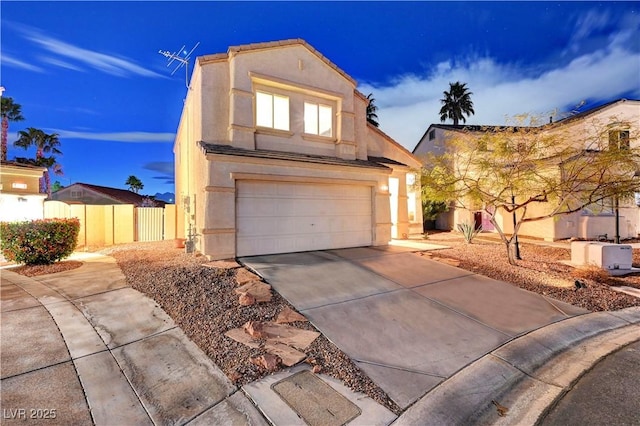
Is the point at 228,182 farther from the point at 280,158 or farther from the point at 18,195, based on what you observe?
the point at 18,195

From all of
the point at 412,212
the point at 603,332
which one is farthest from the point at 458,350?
the point at 412,212

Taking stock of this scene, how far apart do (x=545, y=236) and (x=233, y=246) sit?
16251 millimetres

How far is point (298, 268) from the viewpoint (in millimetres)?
7762

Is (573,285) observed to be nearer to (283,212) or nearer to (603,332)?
(603,332)

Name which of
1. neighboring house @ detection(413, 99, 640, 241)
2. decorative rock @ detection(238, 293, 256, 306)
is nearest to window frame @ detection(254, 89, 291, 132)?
decorative rock @ detection(238, 293, 256, 306)

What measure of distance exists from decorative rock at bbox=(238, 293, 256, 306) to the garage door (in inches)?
130

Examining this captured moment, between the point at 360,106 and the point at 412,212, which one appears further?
the point at 412,212

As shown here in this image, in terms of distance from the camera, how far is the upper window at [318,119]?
1062 centimetres

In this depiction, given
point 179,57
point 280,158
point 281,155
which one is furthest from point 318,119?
point 179,57

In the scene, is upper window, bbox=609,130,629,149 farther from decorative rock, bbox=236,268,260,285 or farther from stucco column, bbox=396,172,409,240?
decorative rock, bbox=236,268,260,285

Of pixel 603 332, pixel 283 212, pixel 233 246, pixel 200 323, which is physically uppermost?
pixel 283 212

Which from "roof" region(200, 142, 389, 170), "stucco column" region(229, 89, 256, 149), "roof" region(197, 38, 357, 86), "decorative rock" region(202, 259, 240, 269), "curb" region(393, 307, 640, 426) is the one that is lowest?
"curb" region(393, 307, 640, 426)

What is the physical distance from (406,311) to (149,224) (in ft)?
42.6

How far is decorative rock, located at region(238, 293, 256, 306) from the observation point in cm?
537
